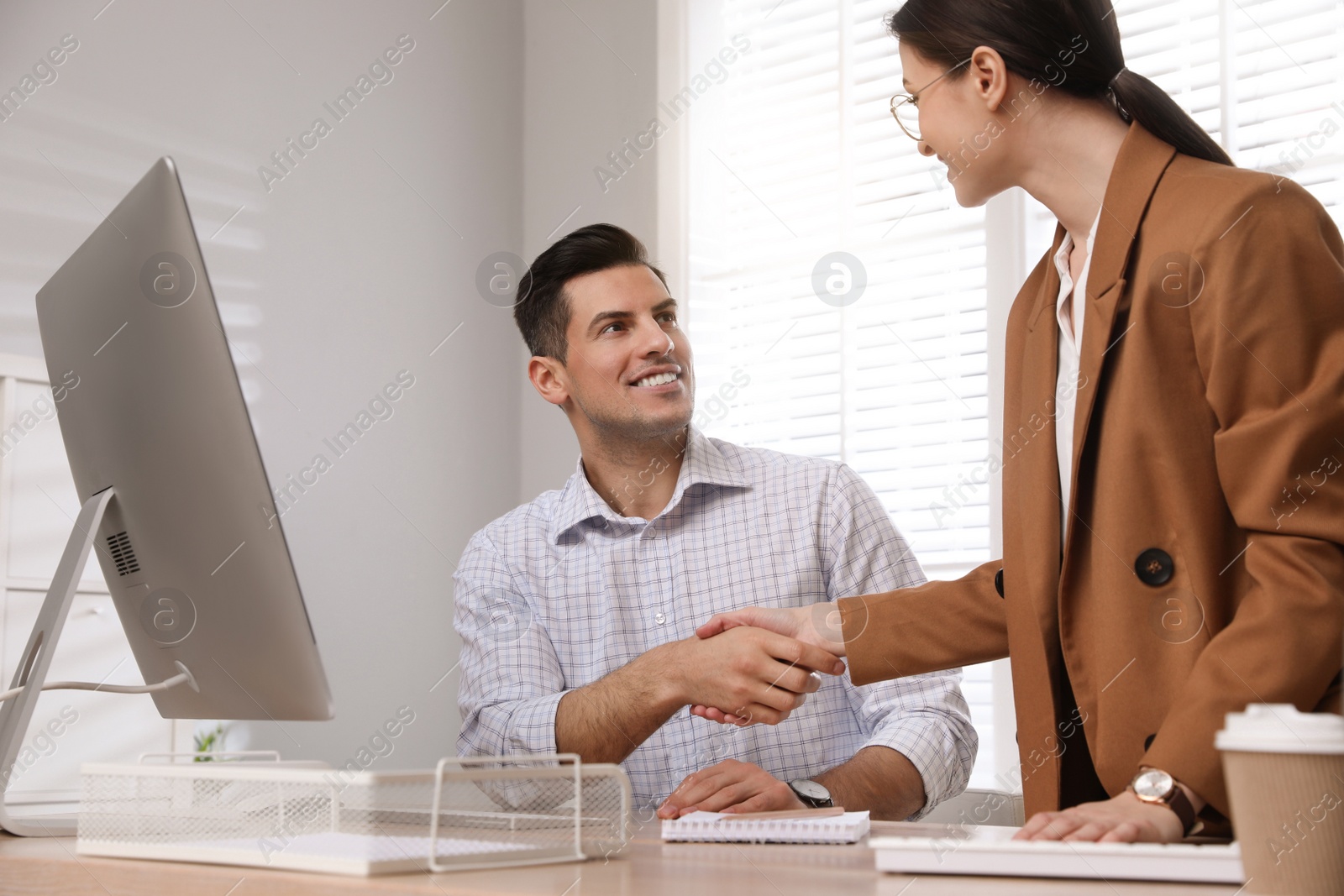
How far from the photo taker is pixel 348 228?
3340 millimetres

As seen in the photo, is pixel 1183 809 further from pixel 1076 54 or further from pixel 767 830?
pixel 1076 54

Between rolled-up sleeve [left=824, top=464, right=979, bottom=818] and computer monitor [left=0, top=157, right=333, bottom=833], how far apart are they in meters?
1.03

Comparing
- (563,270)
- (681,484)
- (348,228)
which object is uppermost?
(348,228)

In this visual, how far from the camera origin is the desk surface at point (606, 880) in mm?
642

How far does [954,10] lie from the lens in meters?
1.31

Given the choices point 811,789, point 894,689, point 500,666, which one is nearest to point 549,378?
point 500,666

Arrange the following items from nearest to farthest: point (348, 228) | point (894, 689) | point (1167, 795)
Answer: point (1167, 795) < point (894, 689) < point (348, 228)

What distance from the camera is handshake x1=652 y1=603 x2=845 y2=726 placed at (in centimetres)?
145

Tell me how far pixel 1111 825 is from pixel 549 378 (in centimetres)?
171

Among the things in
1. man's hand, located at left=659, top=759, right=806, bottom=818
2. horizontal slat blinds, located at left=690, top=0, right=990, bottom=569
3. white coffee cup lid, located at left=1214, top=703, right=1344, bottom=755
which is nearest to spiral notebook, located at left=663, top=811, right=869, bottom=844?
man's hand, located at left=659, top=759, right=806, bottom=818

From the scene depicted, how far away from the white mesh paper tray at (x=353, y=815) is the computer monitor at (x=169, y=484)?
0.10 m

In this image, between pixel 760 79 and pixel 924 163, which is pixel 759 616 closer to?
pixel 924 163

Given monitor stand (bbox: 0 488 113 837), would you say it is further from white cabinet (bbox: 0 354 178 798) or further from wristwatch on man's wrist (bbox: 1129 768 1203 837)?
white cabinet (bbox: 0 354 178 798)

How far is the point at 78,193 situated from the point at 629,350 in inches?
56.6
